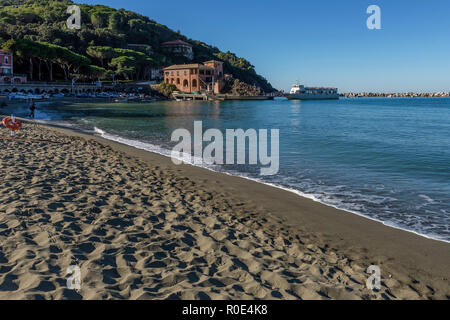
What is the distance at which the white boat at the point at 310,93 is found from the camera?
5290 inches

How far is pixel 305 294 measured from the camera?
4.12 m

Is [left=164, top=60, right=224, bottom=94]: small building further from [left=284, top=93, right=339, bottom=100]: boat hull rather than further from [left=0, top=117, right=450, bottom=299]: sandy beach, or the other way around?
[left=0, top=117, right=450, bottom=299]: sandy beach

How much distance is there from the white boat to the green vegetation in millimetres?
40528

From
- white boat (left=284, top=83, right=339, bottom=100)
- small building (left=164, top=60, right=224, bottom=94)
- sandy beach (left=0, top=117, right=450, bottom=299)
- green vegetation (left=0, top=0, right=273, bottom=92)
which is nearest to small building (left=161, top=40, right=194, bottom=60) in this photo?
green vegetation (left=0, top=0, right=273, bottom=92)

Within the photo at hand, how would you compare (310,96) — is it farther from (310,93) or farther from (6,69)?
(6,69)

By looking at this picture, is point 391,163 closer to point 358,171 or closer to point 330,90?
point 358,171

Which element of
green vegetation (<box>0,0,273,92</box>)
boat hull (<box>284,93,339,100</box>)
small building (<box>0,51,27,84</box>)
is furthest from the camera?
boat hull (<box>284,93,339,100</box>)

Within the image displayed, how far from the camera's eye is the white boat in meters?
134

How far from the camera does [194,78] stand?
4781 inches

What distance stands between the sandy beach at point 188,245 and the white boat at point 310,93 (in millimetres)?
130016

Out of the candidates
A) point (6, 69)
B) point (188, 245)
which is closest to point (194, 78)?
point (6, 69)

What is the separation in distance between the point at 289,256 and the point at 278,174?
7025 millimetres

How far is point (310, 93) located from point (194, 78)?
5010 cm
